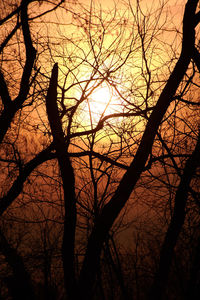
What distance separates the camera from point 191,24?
12.0 ft

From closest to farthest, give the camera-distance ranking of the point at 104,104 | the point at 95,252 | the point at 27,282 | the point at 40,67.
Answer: the point at 95,252 < the point at 27,282 < the point at 40,67 < the point at 104,104

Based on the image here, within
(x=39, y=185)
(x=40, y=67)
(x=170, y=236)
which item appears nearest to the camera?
(x=170, y=236)

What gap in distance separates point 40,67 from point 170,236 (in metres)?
4.37

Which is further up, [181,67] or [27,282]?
[181,67]

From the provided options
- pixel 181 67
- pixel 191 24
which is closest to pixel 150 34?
pixel 191 24

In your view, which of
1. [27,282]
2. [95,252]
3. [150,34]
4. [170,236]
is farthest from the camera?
[150,34]

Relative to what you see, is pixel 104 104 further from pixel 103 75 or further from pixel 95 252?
pixel 95 252

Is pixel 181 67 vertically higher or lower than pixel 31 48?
lower

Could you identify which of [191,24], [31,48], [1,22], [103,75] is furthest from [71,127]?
[191,24]

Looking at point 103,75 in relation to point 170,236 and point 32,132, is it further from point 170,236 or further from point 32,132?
point 170,236

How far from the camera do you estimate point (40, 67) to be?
18.6 ft

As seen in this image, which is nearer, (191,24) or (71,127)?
(191,24)

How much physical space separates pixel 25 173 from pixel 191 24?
14.0 feet

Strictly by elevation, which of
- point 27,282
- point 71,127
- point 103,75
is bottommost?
point 27,282
